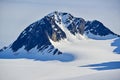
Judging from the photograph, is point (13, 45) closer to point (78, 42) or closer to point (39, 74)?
point (78, 42)

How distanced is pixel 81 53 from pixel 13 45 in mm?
15399

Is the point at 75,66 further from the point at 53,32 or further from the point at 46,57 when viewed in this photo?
the point at 53,32

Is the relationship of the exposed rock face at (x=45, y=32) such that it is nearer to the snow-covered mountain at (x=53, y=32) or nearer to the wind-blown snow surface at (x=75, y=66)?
the snow-covered mountain at (x=53, y=32)

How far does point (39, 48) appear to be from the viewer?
71312 mm

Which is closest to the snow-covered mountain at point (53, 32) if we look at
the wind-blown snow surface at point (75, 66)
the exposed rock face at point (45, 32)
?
the exposed rock face at point (45, 32)

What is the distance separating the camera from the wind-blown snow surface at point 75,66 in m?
38.1

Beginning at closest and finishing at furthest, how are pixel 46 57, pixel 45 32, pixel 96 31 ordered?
pixel 46 57 < pixel 45 32 < pixel 96 31

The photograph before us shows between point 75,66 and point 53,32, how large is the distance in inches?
1150

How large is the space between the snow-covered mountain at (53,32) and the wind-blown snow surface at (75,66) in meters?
2.17

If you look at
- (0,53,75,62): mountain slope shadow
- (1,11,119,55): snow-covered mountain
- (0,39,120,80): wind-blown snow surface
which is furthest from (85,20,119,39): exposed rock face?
(0,53,75,62): mountain slope shadow

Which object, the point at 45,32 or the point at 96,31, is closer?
the point at 45,32

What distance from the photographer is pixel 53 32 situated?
76062mm

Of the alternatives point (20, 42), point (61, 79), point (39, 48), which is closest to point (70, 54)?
point (39, 48)

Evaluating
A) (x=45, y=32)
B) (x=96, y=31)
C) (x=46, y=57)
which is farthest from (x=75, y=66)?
(x=96, y=31)
